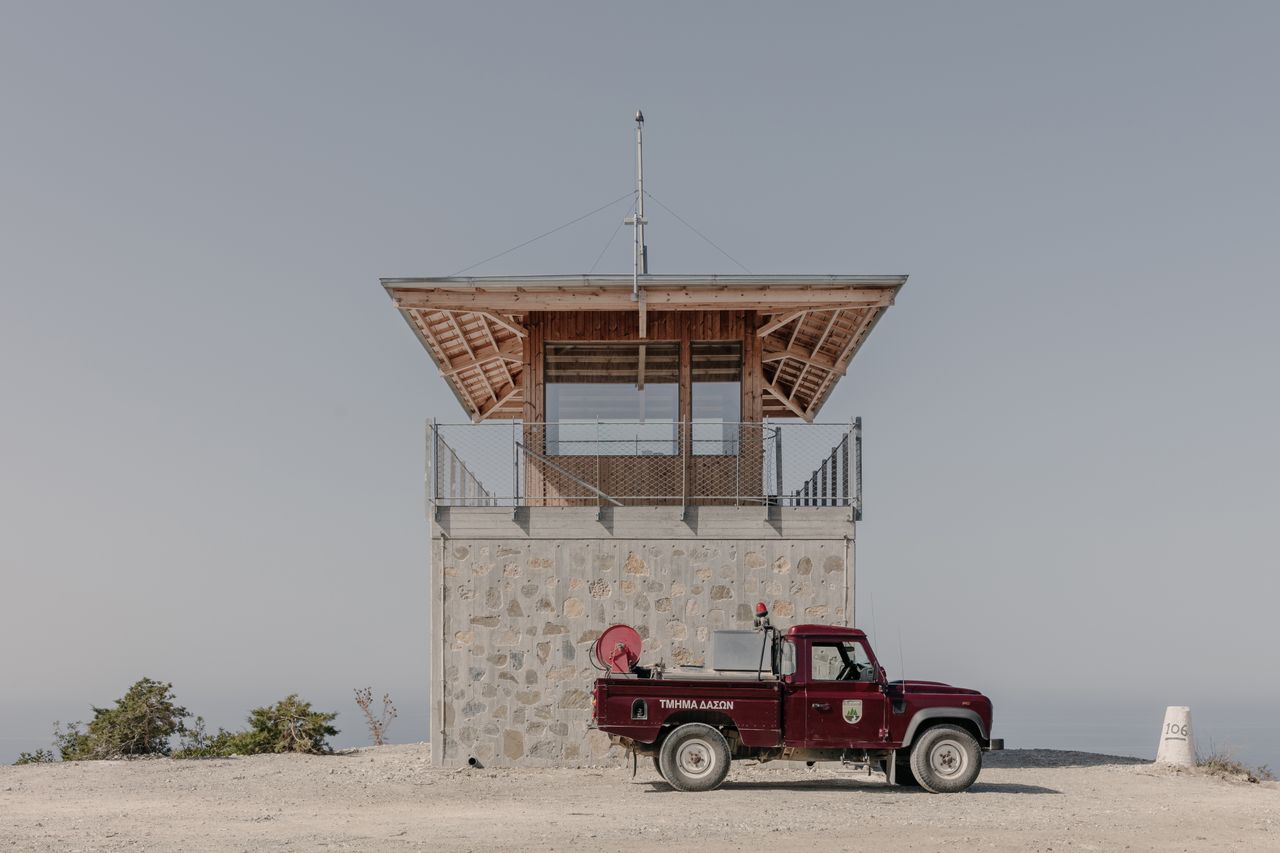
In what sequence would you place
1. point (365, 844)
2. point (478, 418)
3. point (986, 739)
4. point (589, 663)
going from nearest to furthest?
point (365, 844), point (986, 739), point (589, 663), point (478, 418)

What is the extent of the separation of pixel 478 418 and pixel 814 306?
9.96m

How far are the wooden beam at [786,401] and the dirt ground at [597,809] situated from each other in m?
8.21

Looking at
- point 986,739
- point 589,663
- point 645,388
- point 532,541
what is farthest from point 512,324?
point 986,739

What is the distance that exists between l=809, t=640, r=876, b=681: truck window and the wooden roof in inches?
218

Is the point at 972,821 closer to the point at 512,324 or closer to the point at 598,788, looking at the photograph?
the point at 598,788

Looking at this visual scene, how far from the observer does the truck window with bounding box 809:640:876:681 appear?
15219 mm

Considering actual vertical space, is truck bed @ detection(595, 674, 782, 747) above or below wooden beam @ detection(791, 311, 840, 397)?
below

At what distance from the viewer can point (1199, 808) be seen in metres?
14.4

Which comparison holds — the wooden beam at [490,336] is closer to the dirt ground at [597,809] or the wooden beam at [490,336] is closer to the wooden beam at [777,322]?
the wooden beam at [777,322]

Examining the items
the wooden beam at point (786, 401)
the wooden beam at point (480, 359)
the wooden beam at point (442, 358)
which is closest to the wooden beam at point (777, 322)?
the wooden beam at point (786, 401)

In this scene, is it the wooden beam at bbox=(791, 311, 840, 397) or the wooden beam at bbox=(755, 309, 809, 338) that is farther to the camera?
the wooden beam at bbox=(791, 311, 840, 397)

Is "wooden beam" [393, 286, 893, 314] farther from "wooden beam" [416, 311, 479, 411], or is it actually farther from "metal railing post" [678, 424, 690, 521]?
"metal railing post" [678, 424, 690, 521]

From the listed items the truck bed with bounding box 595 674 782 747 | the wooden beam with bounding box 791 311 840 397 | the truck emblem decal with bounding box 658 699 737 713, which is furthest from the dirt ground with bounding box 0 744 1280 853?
the wooden beam with bounding box 791 311 840 397

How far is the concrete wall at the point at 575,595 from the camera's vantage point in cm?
1794
